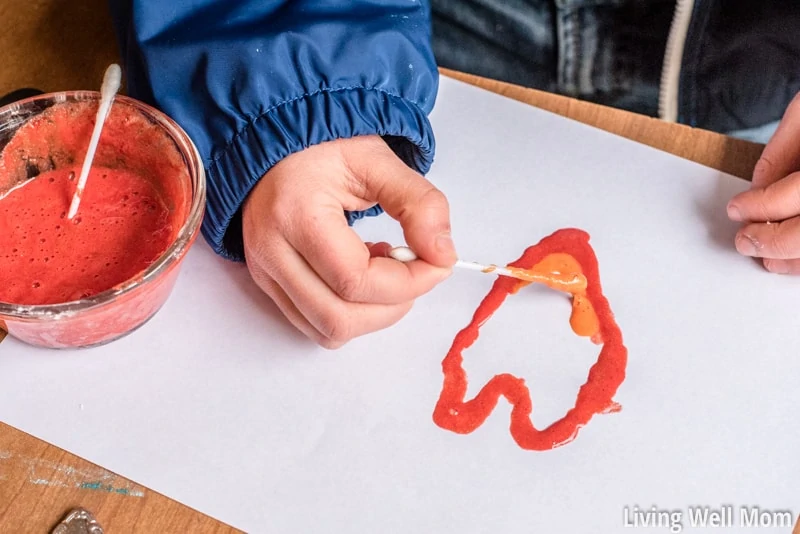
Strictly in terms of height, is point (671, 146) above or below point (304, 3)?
below

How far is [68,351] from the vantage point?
571mm

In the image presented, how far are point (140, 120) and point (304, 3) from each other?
0.50 feet

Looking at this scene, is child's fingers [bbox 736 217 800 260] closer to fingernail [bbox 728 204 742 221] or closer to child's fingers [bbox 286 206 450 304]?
fingernail [bbox 728 204 742 221]

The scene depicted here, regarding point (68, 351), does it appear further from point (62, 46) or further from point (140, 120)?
point (62, 46)

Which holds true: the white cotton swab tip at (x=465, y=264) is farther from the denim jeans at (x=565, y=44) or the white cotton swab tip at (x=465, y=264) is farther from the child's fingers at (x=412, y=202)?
the denim jeans at (x=565, y=44)

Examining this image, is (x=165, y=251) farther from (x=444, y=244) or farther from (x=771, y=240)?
(x=771, y=240)

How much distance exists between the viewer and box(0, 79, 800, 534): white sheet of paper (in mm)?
523

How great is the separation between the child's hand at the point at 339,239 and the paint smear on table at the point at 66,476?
0.16 metres

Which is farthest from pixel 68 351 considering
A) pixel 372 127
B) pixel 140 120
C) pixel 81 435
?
pixel 372 127

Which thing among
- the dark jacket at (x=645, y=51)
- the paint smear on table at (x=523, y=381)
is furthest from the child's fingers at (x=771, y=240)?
the dark jacket at (x=645, y=51)

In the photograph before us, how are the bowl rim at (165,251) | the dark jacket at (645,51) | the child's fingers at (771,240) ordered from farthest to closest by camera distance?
1. the dark jacket at (645,51)
2. the child's fingers at (771,240)
3. the bowl rim at (165,251)

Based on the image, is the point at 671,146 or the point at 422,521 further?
the point at 671,146

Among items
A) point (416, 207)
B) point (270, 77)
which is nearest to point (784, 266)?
point (416, 207)

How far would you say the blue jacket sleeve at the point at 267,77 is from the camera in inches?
21.8
